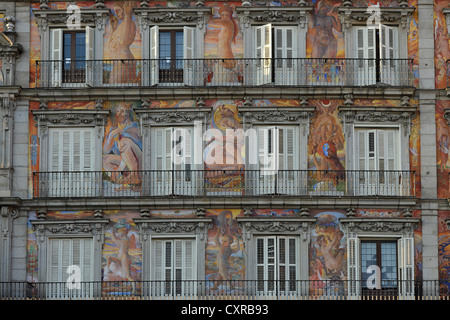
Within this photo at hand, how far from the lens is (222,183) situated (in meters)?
37.7

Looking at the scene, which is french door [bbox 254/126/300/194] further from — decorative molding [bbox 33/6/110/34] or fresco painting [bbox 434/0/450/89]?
decorative molding [bbox 33/6/110/34]

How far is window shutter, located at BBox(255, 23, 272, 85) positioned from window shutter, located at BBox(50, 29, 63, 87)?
6.30 meters

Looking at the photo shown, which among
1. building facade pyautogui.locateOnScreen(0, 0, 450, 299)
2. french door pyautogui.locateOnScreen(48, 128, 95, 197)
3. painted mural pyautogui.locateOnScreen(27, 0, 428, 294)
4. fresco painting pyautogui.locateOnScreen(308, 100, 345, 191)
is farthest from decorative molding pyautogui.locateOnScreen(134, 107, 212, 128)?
fresco painting pyautogui.locateOnScreen(308, 100, 345, 191)

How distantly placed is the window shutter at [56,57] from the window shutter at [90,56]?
0.88 meters

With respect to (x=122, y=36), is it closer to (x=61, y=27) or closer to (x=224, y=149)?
(x=61, y=27)

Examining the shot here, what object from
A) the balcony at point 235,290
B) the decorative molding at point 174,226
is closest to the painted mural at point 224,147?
the balcony at point 235,290

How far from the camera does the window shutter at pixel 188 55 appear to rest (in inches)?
1506

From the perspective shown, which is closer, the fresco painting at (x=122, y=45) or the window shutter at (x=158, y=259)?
the window shutter at (x=158, y=259)

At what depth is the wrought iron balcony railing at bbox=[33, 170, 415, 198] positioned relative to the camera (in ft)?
123

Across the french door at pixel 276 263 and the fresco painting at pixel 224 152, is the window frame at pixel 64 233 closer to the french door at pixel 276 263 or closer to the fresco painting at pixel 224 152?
the fresco painting at pixel 224 152

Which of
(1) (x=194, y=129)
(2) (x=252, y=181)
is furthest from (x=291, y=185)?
(1) (x=194, y=129)

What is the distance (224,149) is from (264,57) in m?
3.23

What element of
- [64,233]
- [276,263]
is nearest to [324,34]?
[276,263]
